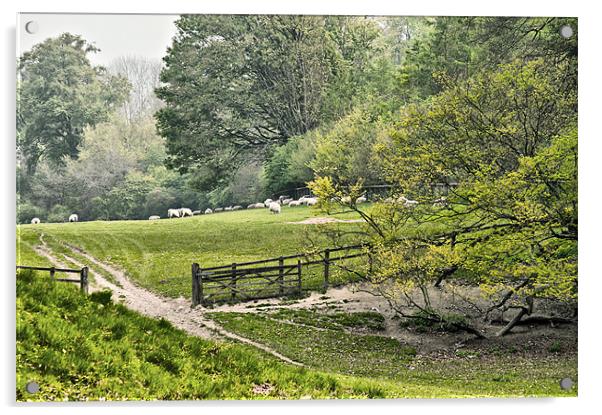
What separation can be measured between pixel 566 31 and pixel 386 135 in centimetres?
188

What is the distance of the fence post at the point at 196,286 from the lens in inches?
252

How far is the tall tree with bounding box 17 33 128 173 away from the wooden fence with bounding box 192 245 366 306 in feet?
5.21

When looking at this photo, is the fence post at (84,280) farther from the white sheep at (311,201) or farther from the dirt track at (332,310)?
the white sheep at (311,201)

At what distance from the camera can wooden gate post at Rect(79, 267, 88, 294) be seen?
6227 mm

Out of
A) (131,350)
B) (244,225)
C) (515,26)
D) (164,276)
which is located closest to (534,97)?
(515,26)

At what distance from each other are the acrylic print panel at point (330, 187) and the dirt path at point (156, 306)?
0.06 ft

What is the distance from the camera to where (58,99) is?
250 inches

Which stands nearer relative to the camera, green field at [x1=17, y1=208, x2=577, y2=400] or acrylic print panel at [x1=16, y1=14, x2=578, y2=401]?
green field at [x1=17, y1=208, x2=577, y2=400]

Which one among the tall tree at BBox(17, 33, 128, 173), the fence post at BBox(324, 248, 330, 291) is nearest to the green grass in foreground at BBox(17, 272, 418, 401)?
the fence post at BBox(324, 248, 330, 291)

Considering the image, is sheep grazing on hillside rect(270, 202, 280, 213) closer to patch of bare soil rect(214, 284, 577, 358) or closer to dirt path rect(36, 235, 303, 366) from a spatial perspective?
patch of bare soil rect(214, 284, 577, 358)

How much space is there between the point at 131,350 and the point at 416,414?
245 centimetres

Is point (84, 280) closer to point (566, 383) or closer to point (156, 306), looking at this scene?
point (156, 306)
